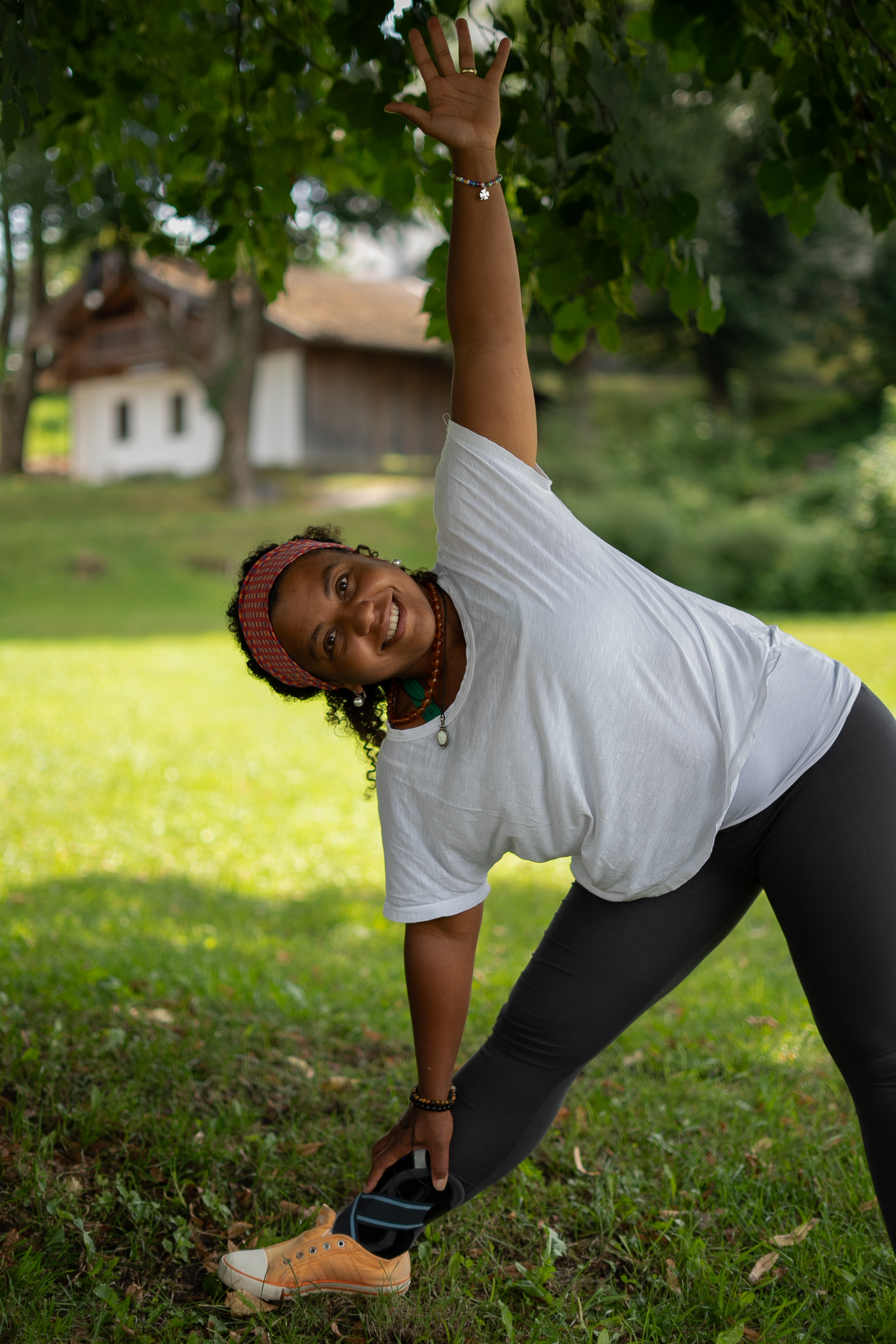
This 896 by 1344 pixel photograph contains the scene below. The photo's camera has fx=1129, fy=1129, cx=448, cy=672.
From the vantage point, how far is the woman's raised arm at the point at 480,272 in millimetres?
2195

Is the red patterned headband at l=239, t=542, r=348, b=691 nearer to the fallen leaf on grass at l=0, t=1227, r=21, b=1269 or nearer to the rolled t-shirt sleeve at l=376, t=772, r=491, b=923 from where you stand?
the rolled t-shirt sleeve at l=376, t=772, r=491, b=923

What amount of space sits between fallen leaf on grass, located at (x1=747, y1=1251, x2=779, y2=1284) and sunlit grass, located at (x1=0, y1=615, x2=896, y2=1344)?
2 centimetres

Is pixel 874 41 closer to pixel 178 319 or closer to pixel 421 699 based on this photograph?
pixel 421 699

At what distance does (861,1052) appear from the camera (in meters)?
2.15

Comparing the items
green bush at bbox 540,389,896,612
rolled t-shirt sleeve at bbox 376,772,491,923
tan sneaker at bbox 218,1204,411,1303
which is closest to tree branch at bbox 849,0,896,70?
rolled t-shirt sleeve at bbox 376,772,491,923

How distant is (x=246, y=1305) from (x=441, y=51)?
2.70m

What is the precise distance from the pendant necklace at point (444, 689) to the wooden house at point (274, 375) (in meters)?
25.8

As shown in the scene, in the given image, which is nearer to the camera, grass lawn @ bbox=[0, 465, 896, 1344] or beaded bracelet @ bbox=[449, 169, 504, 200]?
beaded bracelet @ bbox=[449, 169, 504, 200]

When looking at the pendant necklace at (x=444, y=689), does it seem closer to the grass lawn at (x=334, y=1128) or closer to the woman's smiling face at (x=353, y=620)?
the woman's smiling face at (x=353, y=620)

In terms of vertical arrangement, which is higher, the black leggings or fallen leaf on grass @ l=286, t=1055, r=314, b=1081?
the black leggings

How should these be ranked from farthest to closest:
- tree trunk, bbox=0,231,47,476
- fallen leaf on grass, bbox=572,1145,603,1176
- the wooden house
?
tree trunk, bbox=0,231,47,476 < the wooden house < fallen leaf on grass, bbox=572,1145,603,1176

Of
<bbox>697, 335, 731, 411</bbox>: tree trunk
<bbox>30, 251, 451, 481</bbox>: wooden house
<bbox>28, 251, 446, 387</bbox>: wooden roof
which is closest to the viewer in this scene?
<bbox>28, 251, 446, 387</bbox>: wooden roof

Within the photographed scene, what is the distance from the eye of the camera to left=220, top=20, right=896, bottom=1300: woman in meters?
2.12

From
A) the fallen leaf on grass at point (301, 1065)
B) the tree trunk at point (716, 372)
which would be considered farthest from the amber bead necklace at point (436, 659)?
the tree trunk at point (716, 372)
